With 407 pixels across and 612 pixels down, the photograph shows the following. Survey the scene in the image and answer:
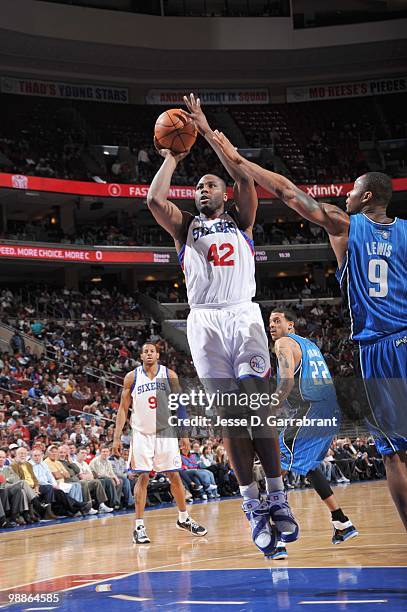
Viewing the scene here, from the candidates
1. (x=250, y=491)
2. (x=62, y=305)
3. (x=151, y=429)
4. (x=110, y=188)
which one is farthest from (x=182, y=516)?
(x=110, y=188)

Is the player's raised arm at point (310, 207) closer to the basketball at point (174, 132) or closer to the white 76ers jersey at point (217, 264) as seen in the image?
the white 76ers jersey at point (217, 264)

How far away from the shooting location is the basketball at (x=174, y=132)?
5.70m

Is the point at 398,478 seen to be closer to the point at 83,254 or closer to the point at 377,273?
the point at 377,273

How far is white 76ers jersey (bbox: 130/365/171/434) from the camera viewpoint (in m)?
9.16

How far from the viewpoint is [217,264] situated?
215 inches

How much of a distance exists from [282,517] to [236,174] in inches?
88.4

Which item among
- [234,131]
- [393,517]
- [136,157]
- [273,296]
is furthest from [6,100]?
[393,517]

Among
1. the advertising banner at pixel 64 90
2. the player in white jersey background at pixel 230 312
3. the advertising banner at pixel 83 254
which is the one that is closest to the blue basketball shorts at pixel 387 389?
the player in white jersey background at pixel 230 312

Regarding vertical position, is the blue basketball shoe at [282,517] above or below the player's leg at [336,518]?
above

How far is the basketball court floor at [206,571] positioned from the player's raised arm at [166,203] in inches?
92.1

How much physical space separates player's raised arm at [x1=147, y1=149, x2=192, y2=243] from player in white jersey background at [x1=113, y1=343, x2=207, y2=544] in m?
3.51

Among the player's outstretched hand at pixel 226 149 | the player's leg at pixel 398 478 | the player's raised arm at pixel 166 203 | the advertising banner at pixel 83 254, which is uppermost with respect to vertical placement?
the advertising banner at pixel 83 254

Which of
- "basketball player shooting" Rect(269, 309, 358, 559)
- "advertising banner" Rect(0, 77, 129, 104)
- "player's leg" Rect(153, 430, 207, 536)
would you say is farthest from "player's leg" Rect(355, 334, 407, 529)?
"advertising banner" Rect(0, 77, 129, 104)

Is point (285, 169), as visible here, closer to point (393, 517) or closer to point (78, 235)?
point (78, 235)
